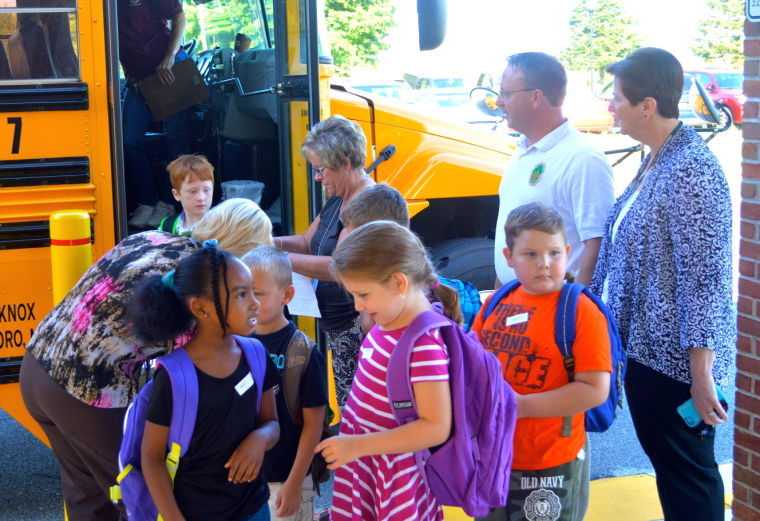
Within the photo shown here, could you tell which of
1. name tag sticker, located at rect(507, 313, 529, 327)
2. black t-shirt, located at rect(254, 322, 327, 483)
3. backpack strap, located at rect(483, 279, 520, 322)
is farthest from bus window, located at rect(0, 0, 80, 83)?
name tag sticker, located at rect(507, 313, 529, 327)

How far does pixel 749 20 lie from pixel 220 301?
189 centimetres

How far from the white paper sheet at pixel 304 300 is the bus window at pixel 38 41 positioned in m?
1.21

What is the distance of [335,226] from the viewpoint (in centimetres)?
331

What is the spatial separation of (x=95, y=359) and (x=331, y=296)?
3.62ft

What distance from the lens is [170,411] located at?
2.08 meters

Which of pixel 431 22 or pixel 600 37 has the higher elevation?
pixel 600 37

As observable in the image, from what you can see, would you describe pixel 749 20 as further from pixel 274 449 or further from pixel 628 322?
pixel 274 449

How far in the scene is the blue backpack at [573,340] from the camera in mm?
2381

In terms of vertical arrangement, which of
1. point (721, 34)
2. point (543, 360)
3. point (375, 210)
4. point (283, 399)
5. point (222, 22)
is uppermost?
point (721, 34)

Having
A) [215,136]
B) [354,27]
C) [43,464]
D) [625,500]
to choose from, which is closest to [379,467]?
[625,500]

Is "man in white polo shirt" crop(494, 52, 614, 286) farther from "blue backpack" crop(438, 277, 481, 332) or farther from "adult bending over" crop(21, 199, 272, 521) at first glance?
"adult bending over" crop(21, 199, 272, 521)

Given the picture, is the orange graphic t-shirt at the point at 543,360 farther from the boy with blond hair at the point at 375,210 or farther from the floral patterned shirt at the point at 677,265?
the floral patterned shirt at the point at 677,265

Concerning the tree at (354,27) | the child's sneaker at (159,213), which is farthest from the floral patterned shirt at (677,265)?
the tree at (354,27)

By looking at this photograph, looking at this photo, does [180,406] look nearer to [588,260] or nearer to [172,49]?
[588,260]
